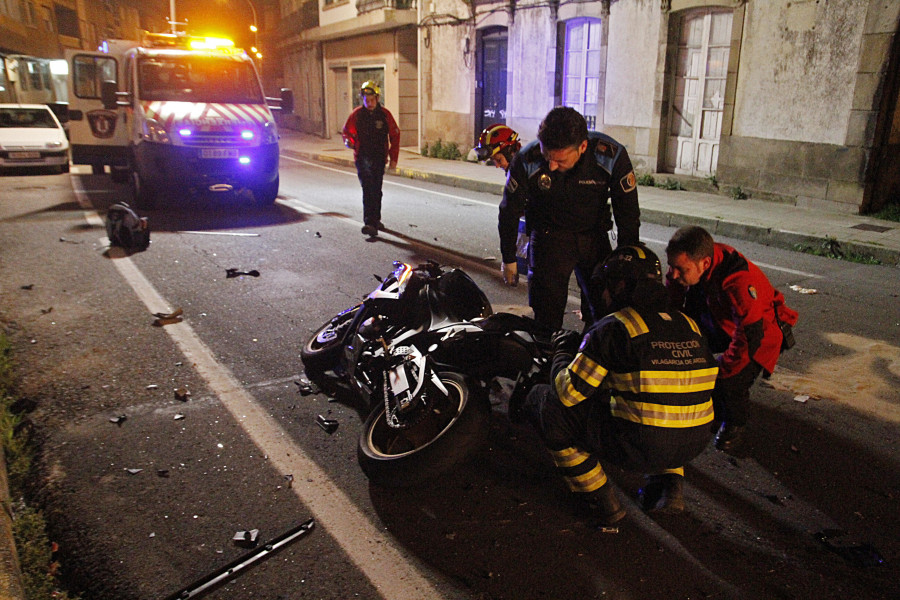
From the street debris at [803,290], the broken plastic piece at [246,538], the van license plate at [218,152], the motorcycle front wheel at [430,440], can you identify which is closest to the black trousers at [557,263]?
the motorcycle front wheel at [430,440]

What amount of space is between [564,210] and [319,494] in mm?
2173

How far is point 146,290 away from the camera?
668cm

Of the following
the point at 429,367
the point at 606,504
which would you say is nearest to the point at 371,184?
the point at 429,367

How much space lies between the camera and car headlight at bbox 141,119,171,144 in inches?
395

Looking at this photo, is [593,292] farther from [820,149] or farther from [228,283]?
[820,149]

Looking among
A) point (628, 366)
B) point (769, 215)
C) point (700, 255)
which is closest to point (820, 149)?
point (769, 215)

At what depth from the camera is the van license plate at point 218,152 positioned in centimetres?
1015

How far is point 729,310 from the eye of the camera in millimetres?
3486

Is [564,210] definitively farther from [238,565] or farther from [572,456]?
[238,565]

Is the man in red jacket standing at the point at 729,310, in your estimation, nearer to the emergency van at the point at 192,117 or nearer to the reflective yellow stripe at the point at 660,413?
the reflective yellow stripe at the point at 660,413

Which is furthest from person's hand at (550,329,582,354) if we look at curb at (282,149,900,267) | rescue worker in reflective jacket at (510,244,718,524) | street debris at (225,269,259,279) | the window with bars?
the window with bars

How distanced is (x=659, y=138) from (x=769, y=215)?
Answer: 3.93 meters

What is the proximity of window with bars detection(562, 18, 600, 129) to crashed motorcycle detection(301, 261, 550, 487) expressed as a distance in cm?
1234

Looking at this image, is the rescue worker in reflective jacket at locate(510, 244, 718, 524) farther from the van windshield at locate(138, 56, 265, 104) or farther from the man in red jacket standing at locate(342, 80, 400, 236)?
the van windshield at locate(138, 56, 265, 104)
